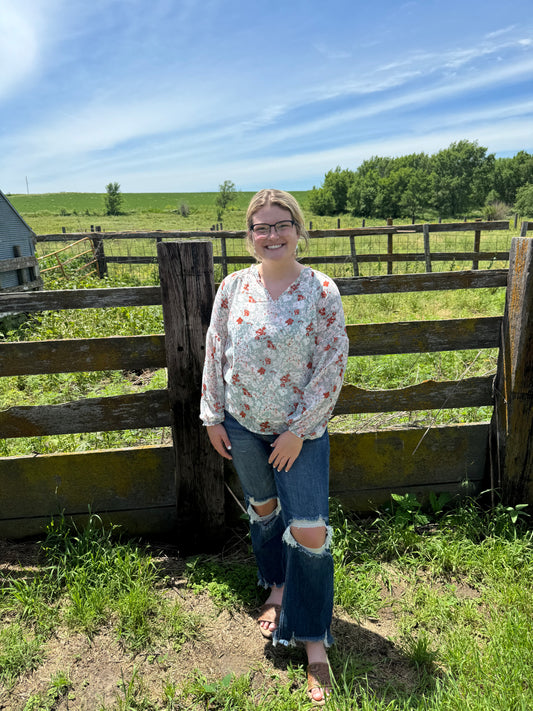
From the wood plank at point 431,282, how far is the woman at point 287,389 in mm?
959

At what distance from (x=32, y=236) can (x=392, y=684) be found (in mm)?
13446

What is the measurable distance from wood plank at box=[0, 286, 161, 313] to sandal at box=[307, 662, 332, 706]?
2029 mm

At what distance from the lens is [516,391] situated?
2812 mm

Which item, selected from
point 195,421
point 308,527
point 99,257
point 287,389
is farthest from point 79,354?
point 99,257

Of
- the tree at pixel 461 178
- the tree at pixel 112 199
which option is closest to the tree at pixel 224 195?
the tree at pixel 112 199

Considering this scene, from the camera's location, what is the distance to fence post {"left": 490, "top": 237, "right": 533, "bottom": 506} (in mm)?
2707

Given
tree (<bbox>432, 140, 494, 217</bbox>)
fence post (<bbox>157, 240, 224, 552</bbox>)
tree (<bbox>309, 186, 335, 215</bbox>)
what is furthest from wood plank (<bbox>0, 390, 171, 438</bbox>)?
tree (<bbox>432, 140, 494, 217</bbox>)

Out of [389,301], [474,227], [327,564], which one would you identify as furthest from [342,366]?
[474,227]

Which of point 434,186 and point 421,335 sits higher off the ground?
point 434,186

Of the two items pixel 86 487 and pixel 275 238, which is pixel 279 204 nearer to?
pixel 275 238

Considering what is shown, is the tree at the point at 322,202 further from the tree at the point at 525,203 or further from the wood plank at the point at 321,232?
the wood plank at the point at 321,232

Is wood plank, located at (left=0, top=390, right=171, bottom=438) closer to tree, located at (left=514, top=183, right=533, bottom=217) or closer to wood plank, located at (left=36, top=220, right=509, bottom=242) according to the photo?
wood plank, located at (left=36, top=220, right=509, bottom=242)

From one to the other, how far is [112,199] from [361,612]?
264 feet

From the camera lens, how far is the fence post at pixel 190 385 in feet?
8.27
